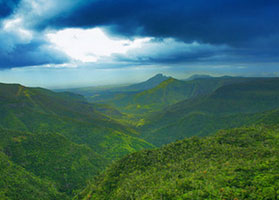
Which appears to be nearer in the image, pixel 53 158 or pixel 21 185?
pixel 21 185

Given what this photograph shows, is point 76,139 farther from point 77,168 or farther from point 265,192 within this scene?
point 265,192

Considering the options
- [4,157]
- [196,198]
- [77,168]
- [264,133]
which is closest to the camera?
[196,198]

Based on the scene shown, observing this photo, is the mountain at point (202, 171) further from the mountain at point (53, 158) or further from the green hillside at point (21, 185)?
the mountain at point (53, 158)

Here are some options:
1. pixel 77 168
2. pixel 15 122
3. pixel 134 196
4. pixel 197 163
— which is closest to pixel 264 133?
pixel 197 163

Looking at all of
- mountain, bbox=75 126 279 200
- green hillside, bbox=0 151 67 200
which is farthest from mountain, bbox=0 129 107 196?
mountain, bbox=75 126 279 200

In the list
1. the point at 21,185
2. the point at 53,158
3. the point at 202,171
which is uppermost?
the point at 202,171

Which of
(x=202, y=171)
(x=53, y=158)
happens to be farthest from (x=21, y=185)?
(x=202, y=171)

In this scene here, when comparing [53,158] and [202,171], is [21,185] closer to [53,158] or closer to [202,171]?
[53,158]

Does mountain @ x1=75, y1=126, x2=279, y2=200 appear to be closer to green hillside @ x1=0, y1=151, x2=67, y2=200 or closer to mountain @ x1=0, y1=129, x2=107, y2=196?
green hillside @ x1=0, y1=151, x2=67, y2=200
